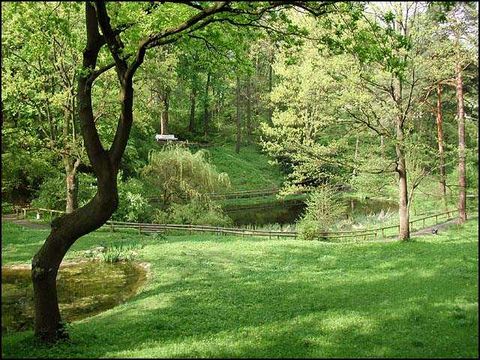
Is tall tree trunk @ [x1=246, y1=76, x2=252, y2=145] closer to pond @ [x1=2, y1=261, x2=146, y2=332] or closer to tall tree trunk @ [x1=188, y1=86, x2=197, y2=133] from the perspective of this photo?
tall tree trunk @ [x1=188, y1=86, x2=197, y2=133]

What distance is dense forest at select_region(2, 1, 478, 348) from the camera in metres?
10.4

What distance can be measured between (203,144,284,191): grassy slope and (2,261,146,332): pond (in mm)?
31826

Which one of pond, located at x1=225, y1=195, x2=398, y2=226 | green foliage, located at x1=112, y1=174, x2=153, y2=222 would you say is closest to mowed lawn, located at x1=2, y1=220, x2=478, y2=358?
green foliage, located at x1=112, y1=174, x2=153, y2=222

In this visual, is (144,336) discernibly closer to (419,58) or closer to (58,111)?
(419,58)

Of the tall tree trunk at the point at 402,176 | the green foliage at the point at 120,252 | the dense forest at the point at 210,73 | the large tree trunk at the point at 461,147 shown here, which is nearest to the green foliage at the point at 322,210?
the dense forest at the point at 210,73

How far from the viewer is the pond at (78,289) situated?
13.9 meters

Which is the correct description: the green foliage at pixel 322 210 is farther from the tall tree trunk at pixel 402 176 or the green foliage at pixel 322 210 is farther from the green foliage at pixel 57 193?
the green foliage at pixel 57 193

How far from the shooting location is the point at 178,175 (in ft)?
112

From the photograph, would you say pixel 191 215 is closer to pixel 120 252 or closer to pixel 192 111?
pixel 120 252

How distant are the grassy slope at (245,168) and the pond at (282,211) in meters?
4.96

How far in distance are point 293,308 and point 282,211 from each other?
3409 cm

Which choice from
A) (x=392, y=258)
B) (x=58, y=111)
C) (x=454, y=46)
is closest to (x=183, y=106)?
(x=58, y=111)

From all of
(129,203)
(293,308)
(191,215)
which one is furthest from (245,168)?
(293,308)

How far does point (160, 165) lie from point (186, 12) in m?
22.1
